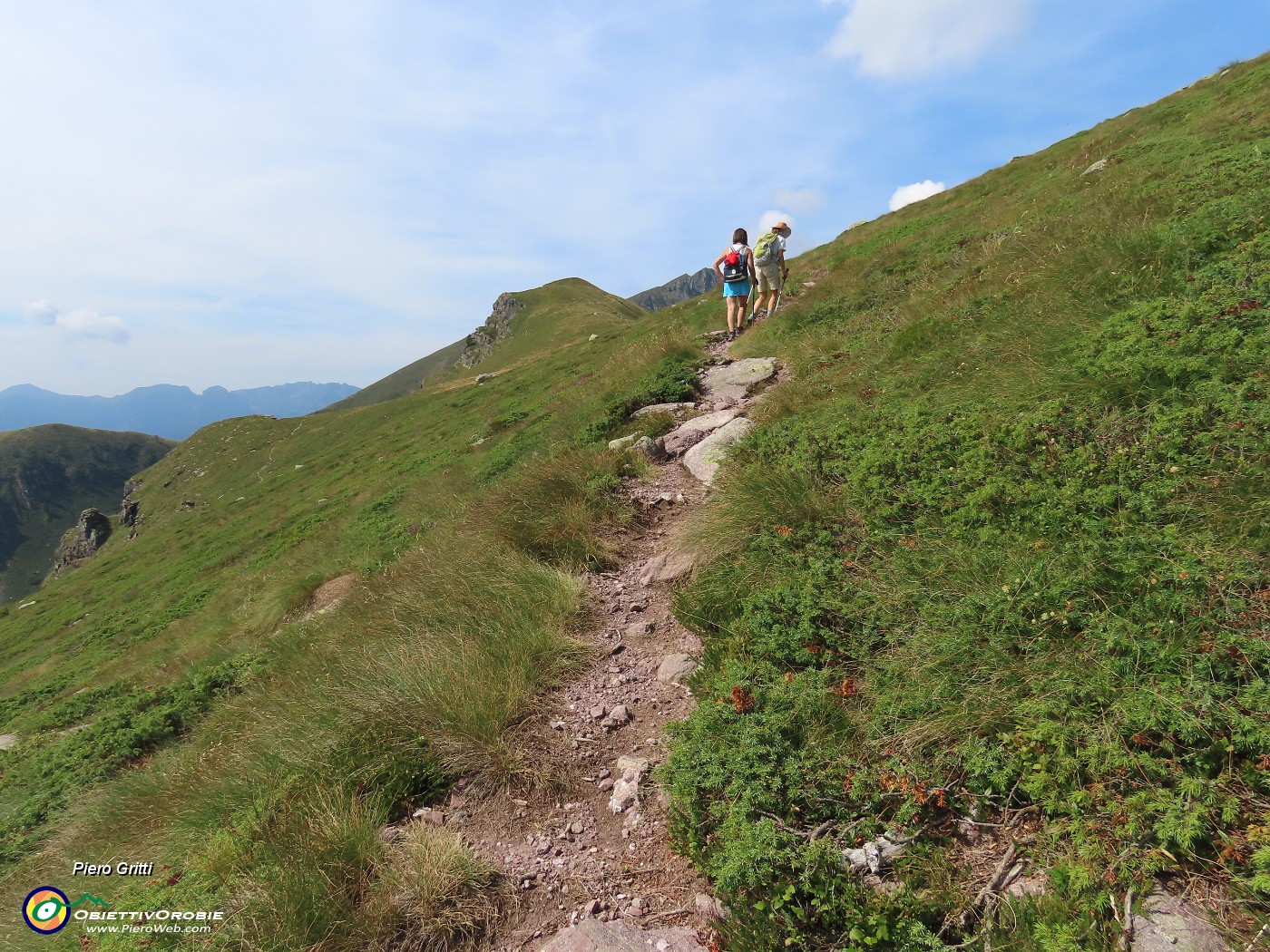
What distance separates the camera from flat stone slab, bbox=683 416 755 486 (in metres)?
7.93

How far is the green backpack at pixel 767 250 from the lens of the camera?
1379 cm

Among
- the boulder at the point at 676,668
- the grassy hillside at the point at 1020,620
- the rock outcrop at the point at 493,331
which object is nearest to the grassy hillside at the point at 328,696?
the boulder at the point at 676,668

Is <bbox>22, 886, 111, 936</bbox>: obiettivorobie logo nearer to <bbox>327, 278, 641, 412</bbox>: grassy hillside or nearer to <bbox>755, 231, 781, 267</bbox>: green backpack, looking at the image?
<bbox>755, 231, 781, 267</bbox>: green backpack

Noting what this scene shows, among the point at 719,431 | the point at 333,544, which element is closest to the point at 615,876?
the point at 719,431

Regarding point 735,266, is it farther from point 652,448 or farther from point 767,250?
point 652,448

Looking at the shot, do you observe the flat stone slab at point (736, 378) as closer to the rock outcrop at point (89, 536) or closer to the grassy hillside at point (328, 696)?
the grassy hillside at point (328, 696)

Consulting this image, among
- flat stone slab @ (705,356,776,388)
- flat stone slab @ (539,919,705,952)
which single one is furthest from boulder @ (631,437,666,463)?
flat stone slab @ (539,919,705,952)

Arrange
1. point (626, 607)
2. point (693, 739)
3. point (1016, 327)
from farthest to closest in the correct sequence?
point (1016, 327)
point (626, 607)
point (693, 739)

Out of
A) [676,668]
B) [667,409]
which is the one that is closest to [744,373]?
[667,409]

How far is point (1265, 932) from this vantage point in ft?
6.44

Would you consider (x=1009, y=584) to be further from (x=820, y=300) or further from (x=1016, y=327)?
(x=820, y=300)

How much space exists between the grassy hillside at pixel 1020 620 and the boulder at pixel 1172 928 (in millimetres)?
76

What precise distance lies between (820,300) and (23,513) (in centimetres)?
27389

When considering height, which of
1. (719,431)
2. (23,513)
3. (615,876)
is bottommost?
(615,876)
